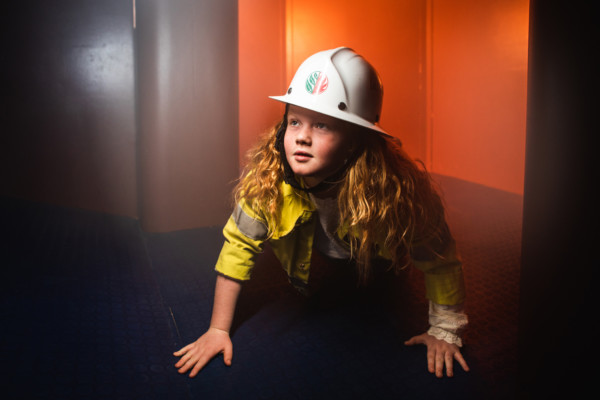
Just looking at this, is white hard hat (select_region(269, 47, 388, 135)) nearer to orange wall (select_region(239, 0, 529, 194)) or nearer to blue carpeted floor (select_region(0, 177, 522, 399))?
blue carpeted floor (select_region(0, 177, 522, 399))

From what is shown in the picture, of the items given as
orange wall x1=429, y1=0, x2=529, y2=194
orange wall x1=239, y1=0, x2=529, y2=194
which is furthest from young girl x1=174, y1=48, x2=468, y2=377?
orange wall x1=429, y1=0, x2=529, y2=194

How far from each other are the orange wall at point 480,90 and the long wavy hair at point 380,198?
83.5 inches

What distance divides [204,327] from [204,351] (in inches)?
7.7

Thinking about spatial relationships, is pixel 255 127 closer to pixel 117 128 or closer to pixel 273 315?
pixel 117 128

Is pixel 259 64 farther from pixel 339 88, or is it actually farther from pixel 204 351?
pixel 204 351


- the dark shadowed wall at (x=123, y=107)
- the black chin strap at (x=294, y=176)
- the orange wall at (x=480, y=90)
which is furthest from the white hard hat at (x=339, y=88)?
the orange wall at (x=480, y=90)

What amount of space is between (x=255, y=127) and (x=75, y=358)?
209 centimetres

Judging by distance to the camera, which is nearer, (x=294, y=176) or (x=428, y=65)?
(x=294, y=176)

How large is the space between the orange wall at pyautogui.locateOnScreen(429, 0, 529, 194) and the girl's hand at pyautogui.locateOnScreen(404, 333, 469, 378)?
2229 mm

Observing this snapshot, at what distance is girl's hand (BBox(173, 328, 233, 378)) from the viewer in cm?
125

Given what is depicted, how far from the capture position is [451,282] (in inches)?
51.6

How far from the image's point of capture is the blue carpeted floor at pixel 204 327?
1167mm

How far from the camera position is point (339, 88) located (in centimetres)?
124

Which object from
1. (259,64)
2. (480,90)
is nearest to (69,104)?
(259,64)
